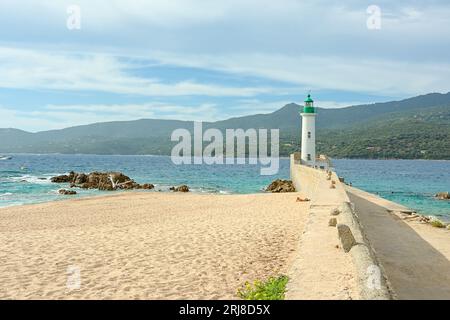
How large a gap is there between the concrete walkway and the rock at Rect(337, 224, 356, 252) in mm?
1108

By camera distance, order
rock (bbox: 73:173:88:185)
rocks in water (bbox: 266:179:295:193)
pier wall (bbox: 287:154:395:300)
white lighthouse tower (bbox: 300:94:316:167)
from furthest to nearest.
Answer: rock (bbox: 73:173:88:185), white lighthouse tower (bbox: 300:94:316:167), rocks in water (bbox: 266:179:295:193), pier wall (bbox: 287:154:395:300)

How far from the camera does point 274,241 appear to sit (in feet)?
42.9

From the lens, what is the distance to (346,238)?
9344 mm

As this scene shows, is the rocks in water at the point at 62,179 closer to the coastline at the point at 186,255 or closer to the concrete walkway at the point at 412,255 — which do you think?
the coastline at the point at 186,255

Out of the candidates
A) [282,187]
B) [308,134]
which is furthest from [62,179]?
[308,134]

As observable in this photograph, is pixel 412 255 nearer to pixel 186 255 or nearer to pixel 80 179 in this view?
pixel 186 255

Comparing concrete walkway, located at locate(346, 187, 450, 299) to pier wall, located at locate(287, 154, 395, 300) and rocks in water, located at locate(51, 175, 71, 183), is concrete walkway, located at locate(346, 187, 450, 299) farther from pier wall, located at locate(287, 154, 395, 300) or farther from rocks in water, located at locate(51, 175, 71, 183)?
rocks in water, located at locate(51, 175, 71, 183)

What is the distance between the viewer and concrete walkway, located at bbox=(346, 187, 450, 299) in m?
9.07

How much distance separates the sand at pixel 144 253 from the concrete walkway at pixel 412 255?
245cm

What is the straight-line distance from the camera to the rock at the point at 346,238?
9.08 m

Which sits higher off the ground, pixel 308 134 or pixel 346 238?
pixel 308 134

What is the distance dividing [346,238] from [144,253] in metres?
5.12

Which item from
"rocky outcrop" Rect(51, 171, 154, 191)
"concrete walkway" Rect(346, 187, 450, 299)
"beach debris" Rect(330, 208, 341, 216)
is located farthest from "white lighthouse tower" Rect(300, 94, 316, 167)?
"beach debris" Rect(330, 208, 341, 216)
